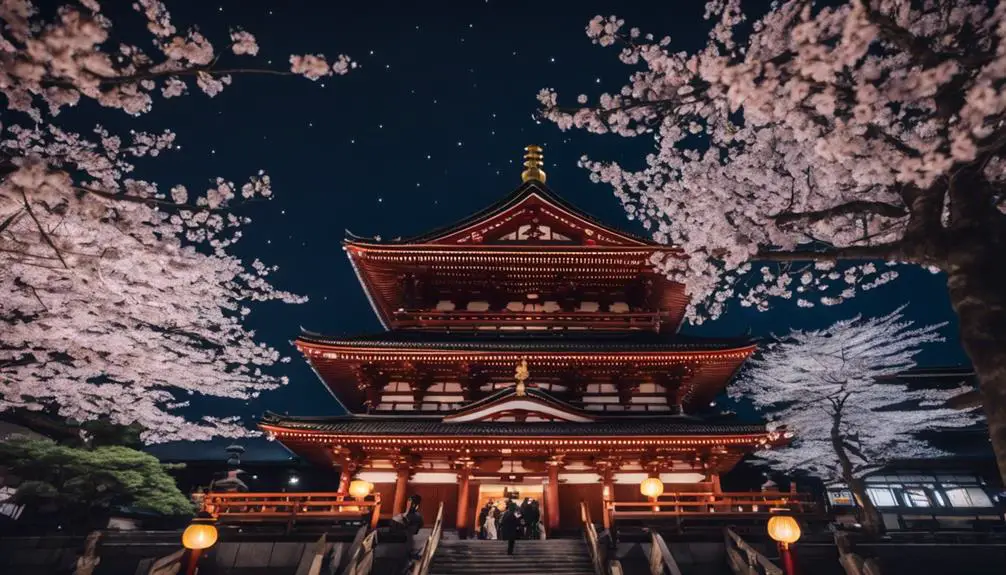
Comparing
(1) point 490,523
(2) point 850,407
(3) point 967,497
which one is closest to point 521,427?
(1) point 490,523

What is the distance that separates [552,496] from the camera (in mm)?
14078

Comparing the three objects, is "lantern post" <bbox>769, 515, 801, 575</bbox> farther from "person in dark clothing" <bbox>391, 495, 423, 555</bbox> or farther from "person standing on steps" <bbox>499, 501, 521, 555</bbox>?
"person in dark clothing" <bbox>391, 495, 423, 555</bbox>

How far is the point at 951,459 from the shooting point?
21578mm

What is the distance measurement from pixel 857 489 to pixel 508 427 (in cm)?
1401

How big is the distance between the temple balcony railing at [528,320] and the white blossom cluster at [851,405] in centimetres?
734

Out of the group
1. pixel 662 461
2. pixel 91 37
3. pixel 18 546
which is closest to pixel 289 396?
pixel 18 546

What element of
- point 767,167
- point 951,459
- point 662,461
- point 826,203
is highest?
point 767,167

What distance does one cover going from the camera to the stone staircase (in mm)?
10656

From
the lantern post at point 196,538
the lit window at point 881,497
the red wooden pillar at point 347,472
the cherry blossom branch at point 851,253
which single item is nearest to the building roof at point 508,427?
the red wooden pillar at point 347,472

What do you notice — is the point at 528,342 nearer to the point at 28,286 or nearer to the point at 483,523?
the point at 483,523

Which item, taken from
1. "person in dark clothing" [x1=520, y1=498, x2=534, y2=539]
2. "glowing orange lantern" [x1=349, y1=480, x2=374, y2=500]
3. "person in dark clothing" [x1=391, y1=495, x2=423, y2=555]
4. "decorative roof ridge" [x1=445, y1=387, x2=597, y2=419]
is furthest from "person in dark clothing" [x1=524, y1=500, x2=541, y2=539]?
"glowing orange lantern" [x1=349, y1=480, x2=374, y2=500]

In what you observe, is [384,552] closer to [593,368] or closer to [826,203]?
[593,368]

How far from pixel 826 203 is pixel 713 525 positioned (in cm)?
833

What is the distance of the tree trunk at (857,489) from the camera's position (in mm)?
17042
